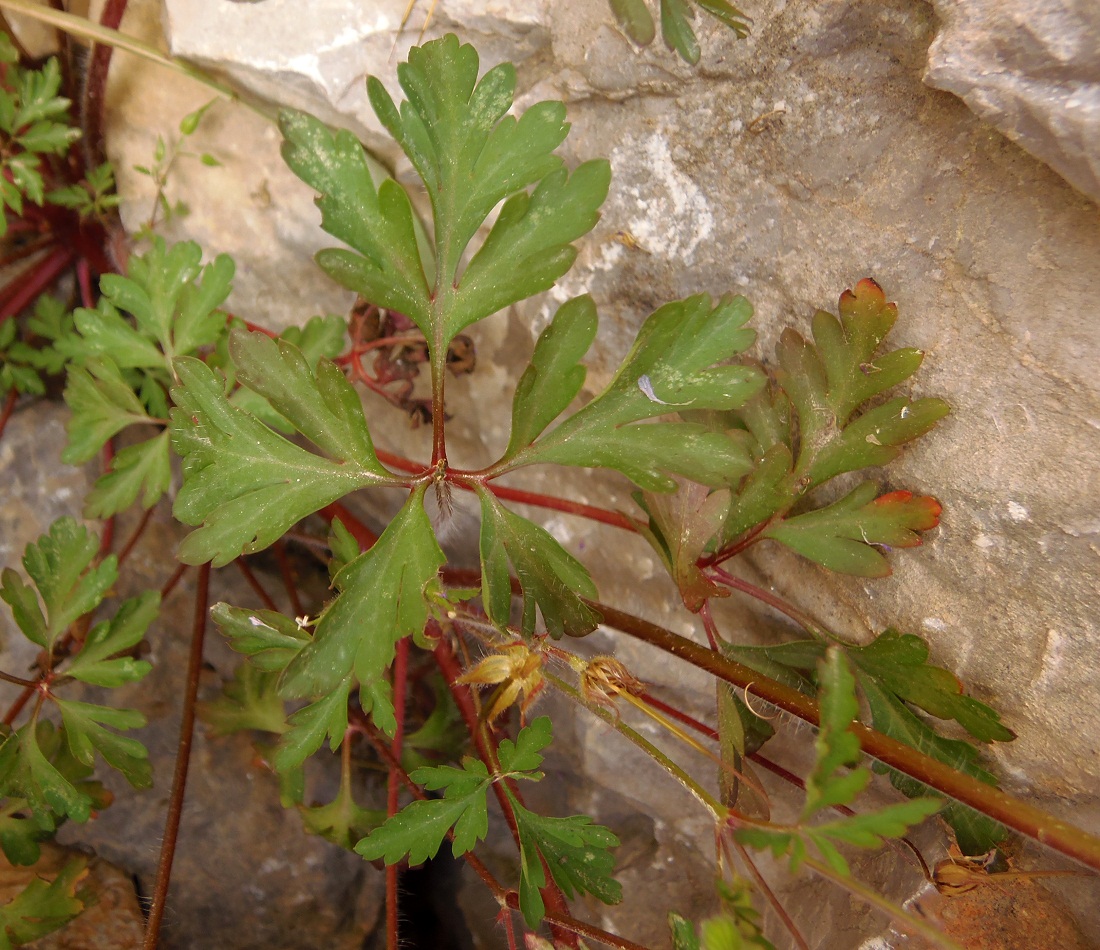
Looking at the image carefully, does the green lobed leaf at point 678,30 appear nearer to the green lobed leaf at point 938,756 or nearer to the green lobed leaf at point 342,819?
the green lobed leaf at point 938,756

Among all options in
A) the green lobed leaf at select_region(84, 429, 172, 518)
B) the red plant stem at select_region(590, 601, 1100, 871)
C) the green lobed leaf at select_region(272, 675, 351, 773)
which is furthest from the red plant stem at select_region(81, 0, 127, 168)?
the red plant stem at select_region(590, 601, 1100, 871)

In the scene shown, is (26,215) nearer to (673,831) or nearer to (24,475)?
(24,475)

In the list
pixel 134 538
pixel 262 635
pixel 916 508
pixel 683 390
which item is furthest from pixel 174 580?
pixel 916 508

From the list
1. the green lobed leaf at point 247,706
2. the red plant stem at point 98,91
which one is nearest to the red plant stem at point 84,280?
the red plant stem at point 98,91

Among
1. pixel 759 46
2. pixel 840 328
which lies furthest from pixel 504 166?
pixel 840 328

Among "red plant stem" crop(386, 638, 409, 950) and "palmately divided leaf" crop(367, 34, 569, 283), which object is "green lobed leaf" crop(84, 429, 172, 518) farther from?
"palmately divided leaf" crop(367, 34, 569, 283)
